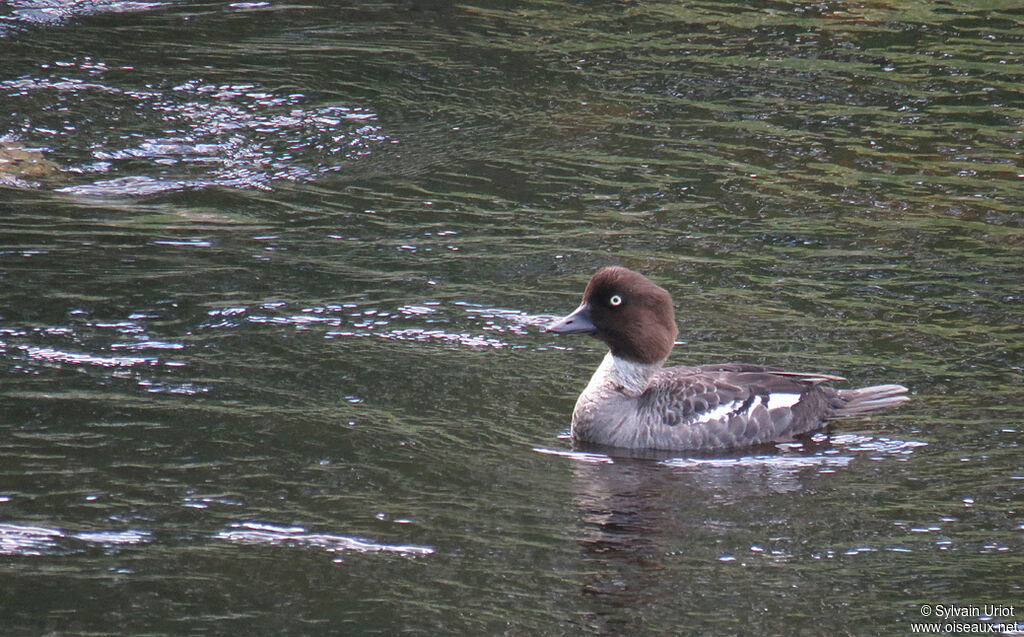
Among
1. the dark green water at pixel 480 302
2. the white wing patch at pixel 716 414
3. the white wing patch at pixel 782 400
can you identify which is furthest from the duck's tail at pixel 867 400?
the white wing patch at pixel 716 414

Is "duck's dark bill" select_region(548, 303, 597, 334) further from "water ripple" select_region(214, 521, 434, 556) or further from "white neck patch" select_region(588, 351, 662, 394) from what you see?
"water ripple" select_region(214, 521, 434, 556)

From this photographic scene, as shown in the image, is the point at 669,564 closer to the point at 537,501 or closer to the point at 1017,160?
the point at 537,501

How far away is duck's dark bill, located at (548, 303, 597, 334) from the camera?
32.1ft

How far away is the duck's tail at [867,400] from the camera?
9473 mm

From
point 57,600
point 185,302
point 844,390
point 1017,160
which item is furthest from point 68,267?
point 1017,160

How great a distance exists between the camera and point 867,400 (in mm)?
9516

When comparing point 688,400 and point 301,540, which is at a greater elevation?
point 688,400

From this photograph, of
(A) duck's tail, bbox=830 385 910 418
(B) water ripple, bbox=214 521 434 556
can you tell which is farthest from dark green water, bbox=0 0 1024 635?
(A) duck's tail, bbox=830 385 910 418

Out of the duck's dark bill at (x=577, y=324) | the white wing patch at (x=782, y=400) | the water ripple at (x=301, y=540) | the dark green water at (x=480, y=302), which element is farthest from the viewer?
the duck's dark bill at (x=577, y=324)

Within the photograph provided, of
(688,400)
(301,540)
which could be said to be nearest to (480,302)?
(688,400)

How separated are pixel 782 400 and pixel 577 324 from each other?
4.80ft

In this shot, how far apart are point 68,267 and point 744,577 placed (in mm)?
6522

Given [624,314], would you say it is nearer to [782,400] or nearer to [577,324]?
[577,324]

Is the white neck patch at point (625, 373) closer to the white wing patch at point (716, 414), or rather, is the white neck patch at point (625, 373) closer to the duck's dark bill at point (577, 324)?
the duck's dark bill at point (577, 324)
